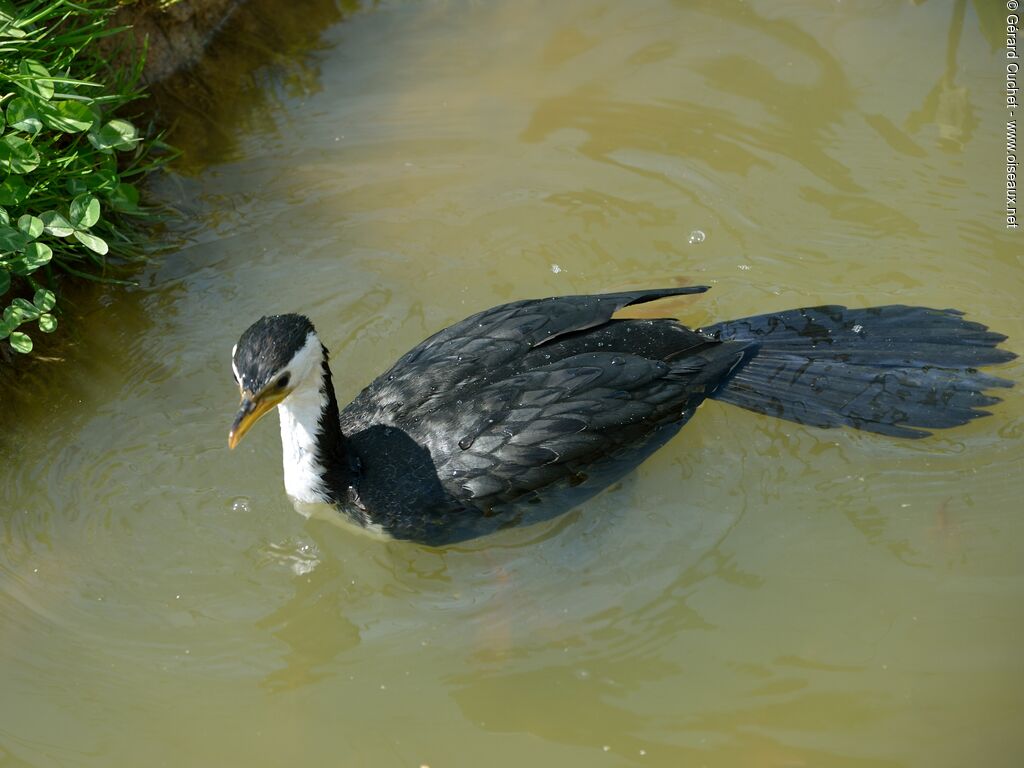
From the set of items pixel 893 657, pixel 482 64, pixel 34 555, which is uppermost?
pixel 482 64

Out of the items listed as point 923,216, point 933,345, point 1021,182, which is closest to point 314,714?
point 933,345

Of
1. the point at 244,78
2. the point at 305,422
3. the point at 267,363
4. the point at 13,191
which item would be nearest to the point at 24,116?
the point at 13,191

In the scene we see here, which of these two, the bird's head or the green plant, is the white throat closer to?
the bird's head

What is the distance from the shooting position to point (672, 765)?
3803mm

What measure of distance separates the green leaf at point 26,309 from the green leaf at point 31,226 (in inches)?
11.7

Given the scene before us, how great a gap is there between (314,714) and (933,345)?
121 inches

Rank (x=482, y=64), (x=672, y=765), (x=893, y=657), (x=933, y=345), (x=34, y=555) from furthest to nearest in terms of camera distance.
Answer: (x=482, y=64) < (x=933, y=345) < (x=34, y=555) < (x=893, y=657) < (x=672, y=765)

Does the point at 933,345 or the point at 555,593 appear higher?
the point at 933,345

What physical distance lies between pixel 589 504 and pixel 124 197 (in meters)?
2.66

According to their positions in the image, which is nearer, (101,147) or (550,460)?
(550,460)

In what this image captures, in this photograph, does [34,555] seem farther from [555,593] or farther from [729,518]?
[729,518]

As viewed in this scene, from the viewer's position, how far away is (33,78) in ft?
14.6

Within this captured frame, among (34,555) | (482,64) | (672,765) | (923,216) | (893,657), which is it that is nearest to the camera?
(672,765)

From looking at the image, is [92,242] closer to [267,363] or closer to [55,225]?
[55,225]
